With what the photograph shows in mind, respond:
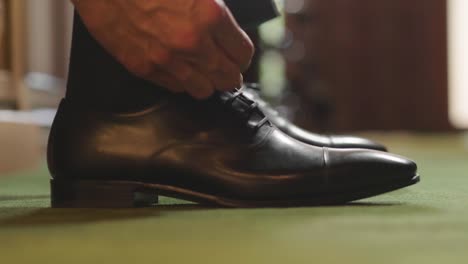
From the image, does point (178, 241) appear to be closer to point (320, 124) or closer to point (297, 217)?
point (297, 217)

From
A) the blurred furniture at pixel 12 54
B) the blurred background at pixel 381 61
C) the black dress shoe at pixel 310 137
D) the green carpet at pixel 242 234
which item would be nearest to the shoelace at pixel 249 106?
the green carpet at pixel 242 234

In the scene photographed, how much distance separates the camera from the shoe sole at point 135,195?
35.0 inches

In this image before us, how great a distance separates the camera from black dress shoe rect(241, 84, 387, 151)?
123 cm

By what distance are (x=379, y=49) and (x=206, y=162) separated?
18.4 ft

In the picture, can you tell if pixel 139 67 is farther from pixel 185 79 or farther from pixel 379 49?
pixel 379 49

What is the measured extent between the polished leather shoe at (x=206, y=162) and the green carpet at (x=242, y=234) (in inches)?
1.1

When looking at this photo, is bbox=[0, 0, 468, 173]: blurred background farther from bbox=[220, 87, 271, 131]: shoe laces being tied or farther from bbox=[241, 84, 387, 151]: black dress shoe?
bbox=[220, 87, 271, 131]: shoe laces being tied

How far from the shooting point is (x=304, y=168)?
34.8 inches

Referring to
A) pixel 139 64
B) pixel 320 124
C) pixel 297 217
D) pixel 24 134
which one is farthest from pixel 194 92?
pixel 320 124

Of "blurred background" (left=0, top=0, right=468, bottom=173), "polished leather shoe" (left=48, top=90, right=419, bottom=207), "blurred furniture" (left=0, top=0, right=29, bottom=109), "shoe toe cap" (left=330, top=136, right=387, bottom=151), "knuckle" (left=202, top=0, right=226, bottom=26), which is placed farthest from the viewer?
"blurred background" (left=0, top=0, right=468, bottom=173)

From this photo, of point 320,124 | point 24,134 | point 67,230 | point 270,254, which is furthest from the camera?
point 320,124

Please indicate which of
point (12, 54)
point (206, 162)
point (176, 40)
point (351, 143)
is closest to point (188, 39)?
point (176, 40)

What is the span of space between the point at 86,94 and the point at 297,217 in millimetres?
305

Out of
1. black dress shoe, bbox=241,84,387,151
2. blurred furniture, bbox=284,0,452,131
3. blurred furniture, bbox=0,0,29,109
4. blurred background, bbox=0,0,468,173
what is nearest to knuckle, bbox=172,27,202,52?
black dress shoe, bbox=241,84,387,151
